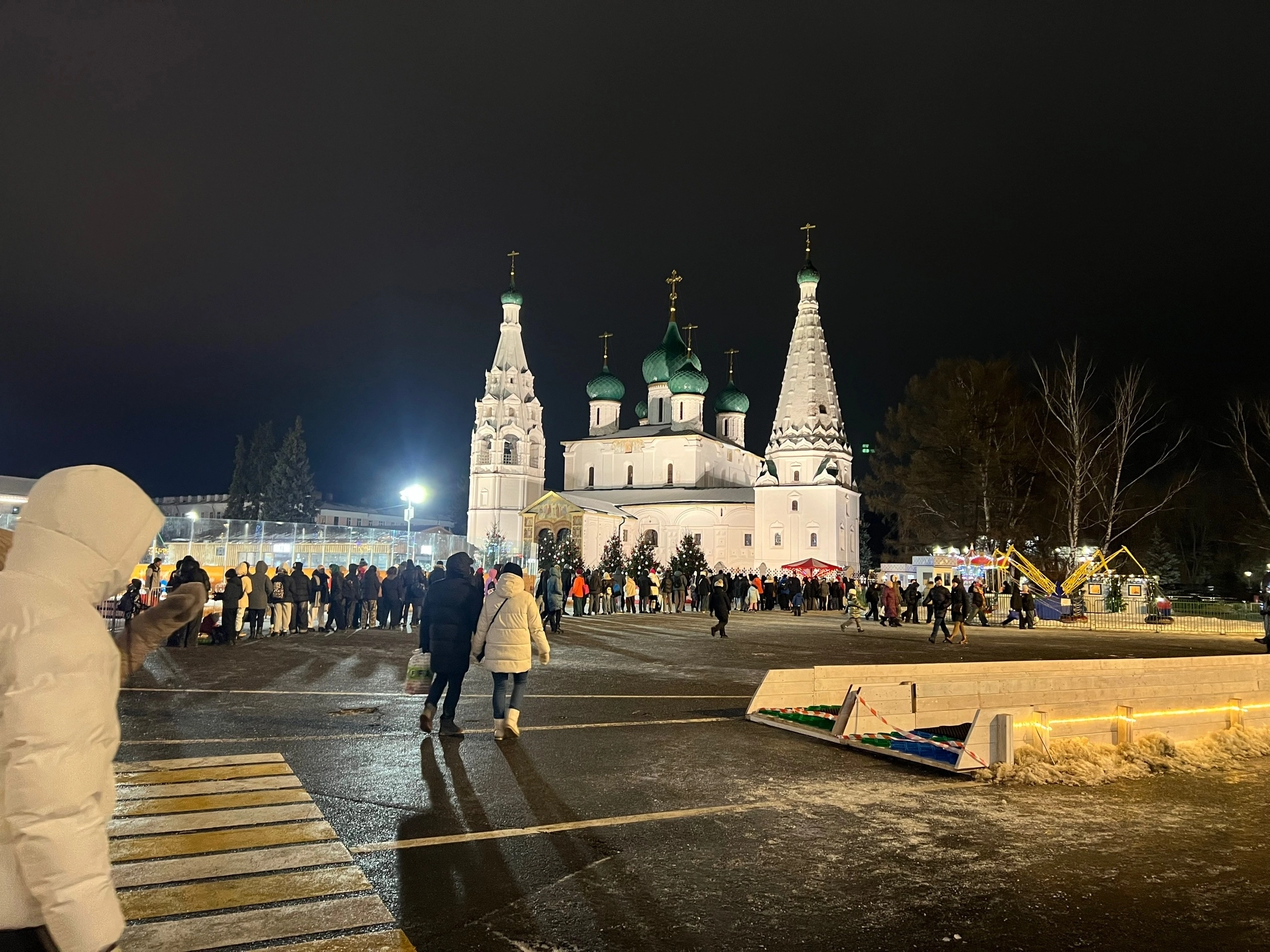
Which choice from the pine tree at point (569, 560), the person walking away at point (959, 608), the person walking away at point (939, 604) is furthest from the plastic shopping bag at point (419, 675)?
the pine tree at point (569, 560)

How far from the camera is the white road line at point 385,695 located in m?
10.8

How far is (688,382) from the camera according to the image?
71938 mm

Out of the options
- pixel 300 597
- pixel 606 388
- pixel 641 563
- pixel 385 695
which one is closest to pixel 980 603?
pixel 641 563

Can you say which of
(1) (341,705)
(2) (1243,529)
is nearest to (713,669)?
(1) (341,705)

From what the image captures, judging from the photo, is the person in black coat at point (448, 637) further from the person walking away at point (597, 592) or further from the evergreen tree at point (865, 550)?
the evergreen tree at point (865, 550)

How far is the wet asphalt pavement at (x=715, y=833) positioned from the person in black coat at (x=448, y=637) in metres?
0.29

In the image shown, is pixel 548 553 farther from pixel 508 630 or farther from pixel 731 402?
pixel 508 630

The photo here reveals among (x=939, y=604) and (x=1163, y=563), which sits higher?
(x=1163, y=563)

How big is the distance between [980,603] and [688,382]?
43.7 m

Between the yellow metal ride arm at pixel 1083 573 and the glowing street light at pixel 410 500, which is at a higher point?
the glowing street light at pixel 410 500

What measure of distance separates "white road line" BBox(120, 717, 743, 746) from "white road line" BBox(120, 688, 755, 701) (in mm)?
1429

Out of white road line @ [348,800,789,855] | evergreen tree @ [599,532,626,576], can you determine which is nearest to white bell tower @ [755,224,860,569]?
evergreen tree @ [599,532,626,576]

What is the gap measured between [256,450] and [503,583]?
76817 mm

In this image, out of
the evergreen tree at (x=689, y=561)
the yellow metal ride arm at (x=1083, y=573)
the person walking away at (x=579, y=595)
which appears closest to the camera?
the person walking away at (x=579, y=595)
